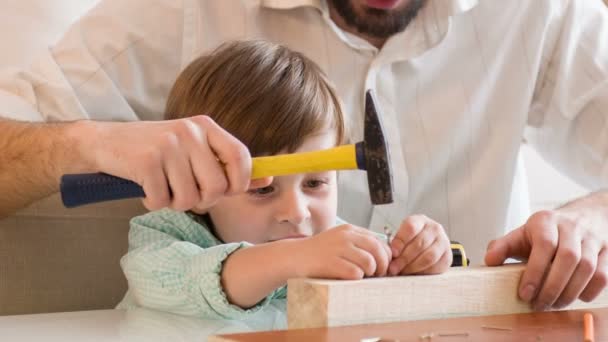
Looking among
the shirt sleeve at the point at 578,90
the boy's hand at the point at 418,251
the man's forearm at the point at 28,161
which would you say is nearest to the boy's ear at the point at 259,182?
the boy's hand at the point at 418,251

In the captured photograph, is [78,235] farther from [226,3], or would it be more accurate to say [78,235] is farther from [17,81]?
→ [226,3]

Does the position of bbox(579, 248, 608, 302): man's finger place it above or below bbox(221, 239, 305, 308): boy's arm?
below

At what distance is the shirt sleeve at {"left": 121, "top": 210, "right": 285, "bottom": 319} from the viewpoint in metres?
1.09

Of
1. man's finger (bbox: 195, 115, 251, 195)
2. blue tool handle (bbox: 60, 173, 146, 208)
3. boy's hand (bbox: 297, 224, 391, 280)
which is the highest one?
man's finger (bbox: 195, 115, 251, 195)

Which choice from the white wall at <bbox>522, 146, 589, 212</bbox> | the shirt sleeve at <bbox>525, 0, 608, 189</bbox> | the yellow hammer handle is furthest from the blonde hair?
the white wall at <bbox>522, 146, 589, 212</bbox>

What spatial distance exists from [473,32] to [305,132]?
612mm

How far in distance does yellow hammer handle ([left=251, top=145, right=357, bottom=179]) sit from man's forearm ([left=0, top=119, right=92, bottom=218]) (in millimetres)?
310

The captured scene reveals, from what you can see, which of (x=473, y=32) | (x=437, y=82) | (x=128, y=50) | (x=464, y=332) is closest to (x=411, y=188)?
(x=437, y=82)

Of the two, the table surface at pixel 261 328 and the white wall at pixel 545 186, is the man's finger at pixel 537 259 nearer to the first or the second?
the table surface at pixel 261 328

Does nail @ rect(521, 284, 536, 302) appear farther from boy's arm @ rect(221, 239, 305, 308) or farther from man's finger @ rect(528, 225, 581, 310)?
boy's arm @ rect(221, 239, 305, 308)

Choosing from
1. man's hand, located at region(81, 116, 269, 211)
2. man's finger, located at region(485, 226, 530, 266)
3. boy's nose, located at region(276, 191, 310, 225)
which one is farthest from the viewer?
boy's nose, located at region(276, 191, 310, 225)

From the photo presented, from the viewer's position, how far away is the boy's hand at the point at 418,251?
101cm

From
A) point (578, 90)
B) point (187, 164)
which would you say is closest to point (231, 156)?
point (187, 164)

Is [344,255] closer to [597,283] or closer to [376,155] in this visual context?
[376,155]
